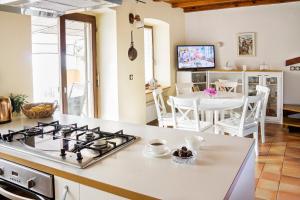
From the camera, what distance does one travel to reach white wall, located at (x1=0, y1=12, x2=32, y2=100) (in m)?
2.39

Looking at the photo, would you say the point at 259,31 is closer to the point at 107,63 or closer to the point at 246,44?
the point at 246,44

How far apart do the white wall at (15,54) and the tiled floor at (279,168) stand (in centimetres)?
246

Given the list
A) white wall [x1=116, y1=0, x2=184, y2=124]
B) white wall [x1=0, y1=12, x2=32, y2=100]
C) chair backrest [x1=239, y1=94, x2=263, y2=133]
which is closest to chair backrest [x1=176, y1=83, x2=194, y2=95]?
white wall [x1=116, y1=0, x2=184, y2=124]

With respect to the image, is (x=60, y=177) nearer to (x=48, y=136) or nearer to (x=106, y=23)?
(x=48, y=136)

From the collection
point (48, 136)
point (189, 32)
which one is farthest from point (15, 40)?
point (189, 32)

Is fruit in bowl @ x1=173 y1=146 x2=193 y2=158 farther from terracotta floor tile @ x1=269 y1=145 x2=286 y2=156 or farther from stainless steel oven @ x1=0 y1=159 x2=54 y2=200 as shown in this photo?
terracotta floor tile @ x1=269 y1=145 x2=286 y2=156

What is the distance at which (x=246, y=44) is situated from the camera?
19.9 ft

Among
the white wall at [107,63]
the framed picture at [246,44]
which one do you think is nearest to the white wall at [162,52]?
the framed picture at [246,44]

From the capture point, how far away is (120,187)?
3.53 feet

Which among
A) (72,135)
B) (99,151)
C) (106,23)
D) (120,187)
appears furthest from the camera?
(106,23)

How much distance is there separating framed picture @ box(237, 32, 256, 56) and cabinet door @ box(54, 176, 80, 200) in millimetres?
5584

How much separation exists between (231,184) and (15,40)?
2.22 meters

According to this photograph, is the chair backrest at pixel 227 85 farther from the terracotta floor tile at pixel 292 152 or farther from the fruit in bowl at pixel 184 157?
the fruit in bowl at pixel 184 157

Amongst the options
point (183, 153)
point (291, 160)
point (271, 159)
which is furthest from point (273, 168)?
point (183, 153)
